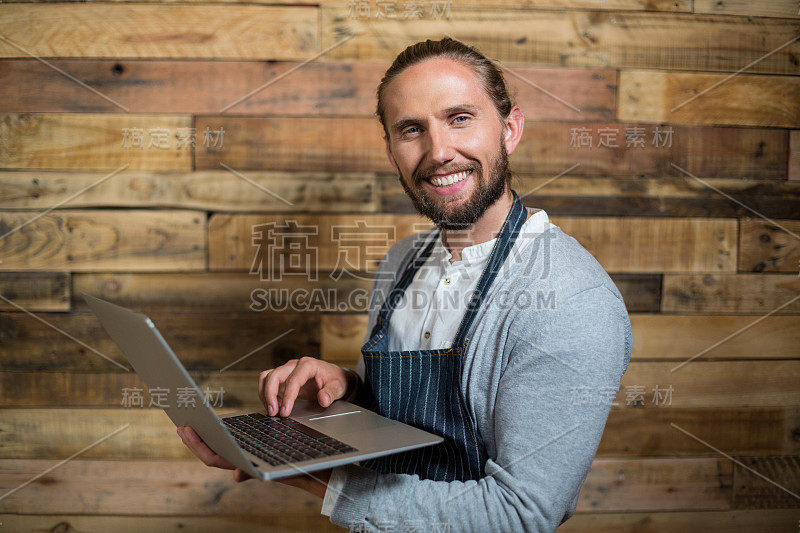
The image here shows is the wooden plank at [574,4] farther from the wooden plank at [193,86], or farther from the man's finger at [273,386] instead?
the man's finger at [273,386]

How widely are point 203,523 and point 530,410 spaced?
1222mm

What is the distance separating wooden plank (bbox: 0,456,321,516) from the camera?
1.66 metres

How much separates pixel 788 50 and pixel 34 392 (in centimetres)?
233

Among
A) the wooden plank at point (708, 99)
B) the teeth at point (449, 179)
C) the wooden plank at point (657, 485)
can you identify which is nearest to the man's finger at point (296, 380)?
the teeth at point (449, 179)

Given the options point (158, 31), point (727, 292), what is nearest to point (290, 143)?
point (158, 31)

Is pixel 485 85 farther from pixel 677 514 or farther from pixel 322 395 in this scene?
pixel 677 514

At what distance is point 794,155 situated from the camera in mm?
1692

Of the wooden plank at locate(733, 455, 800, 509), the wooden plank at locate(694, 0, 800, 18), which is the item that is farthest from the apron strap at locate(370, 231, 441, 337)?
the wooden plank at locate(733, 455, 800, 509)

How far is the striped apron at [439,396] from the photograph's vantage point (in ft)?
3.34

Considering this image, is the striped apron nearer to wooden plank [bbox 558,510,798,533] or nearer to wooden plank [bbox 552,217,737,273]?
wooden plank [bbox 552,217,737,273]

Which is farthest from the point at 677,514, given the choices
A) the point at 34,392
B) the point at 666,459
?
the point at 34,392

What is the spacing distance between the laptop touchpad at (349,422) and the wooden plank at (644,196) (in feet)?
2.41

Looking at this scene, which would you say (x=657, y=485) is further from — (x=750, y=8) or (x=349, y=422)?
(x=750, y=8)

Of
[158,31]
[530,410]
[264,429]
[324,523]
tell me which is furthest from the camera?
[324,523]
